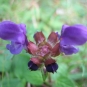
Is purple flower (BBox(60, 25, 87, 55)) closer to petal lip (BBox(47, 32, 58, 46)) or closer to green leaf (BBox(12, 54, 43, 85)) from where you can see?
petal lip (BBox(47, 32, 58, 46))

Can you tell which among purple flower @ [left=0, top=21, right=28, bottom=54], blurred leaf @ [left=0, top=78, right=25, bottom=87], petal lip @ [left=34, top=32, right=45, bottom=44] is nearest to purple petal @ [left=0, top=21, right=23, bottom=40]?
purple flower @ [left=0, top=21, right=28, bottom=54]

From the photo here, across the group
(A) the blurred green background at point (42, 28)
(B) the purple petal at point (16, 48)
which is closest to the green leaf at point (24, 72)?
(A) the blurred green background at point (42, 28)

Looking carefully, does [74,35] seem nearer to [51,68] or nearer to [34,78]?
[51,68]

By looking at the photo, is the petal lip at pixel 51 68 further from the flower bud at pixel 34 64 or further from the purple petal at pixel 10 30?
the purple petal at pixel 10 30

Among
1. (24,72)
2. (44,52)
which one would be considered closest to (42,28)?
(24,72)

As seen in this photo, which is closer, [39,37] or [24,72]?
[39,37]

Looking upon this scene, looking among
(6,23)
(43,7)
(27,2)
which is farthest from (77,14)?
(6,23)
